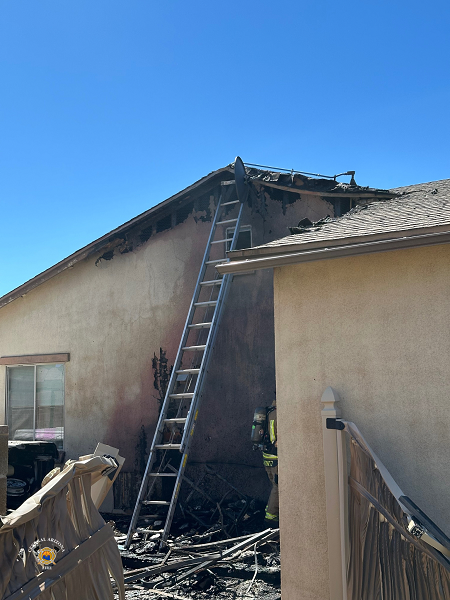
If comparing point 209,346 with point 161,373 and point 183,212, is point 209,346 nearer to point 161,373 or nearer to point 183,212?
point 161,373

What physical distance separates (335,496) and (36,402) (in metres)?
7.37

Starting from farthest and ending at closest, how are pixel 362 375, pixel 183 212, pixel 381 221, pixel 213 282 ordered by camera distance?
1. pixel 183 212
2. pixel 213 282
3. pixel 381 221
4. pixel 362 375

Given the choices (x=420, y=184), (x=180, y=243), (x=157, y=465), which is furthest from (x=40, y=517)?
(x=420, y=184)

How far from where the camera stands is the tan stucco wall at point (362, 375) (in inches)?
186

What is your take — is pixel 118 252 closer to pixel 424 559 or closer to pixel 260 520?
pixel 260 520

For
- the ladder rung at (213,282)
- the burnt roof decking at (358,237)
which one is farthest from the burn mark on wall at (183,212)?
the burnt roof decking at (358,237)

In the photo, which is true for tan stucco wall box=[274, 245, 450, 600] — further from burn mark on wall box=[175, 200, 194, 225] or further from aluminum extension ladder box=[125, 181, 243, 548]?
burn mark on wall box=[175, 200, 194, 225]

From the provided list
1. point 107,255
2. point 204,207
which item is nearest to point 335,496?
point 204,207

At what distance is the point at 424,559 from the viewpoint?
12.6ft

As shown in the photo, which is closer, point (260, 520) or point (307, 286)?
point (307, 286)

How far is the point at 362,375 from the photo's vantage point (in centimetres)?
507

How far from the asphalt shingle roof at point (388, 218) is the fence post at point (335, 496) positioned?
1.46m

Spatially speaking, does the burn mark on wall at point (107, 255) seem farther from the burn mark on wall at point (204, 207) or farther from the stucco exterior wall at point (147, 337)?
the burn mark on wall at point (204, 207)

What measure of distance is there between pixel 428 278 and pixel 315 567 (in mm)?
2712
